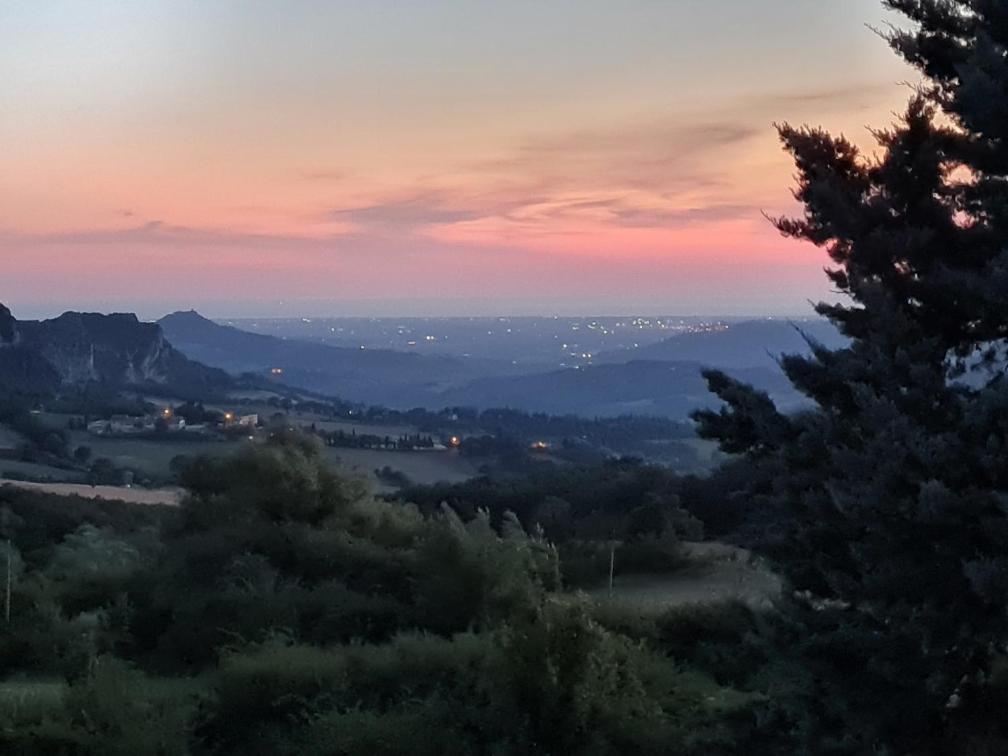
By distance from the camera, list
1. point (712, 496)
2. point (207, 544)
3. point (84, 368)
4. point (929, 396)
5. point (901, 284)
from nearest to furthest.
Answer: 1. point (929, 396)
2. point (901, 284)
3. point (207, 544)
4. point (712, 496)
5. point (84, 368)

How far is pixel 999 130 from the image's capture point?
662 cm

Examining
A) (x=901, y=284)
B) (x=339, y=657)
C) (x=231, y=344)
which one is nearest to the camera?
(x=901, y=284)

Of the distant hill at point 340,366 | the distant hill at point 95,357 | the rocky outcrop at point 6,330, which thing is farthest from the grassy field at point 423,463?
the rocky outcrop at point 6,330

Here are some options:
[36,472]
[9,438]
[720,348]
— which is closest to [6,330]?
[9,438]

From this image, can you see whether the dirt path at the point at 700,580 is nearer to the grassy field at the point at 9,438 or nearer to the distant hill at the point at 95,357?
the grassy field at the point at 9,438

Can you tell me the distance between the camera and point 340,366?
137 metres

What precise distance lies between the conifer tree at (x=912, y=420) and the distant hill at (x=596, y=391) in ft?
253

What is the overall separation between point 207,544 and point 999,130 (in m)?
13.8

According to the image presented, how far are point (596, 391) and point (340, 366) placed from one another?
44758 millimetres

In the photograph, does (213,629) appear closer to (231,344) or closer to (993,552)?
(993,552)

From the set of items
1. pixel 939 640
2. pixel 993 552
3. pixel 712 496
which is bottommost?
pixel 712 496

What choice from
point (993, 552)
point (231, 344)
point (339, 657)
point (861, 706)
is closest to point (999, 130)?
point (993, 552)

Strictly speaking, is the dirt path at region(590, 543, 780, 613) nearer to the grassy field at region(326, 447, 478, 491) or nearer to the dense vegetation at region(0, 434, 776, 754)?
the dense vegetation at region(0, 434, 776, 754)

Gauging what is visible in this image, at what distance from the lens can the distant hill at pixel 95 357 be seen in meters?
101
